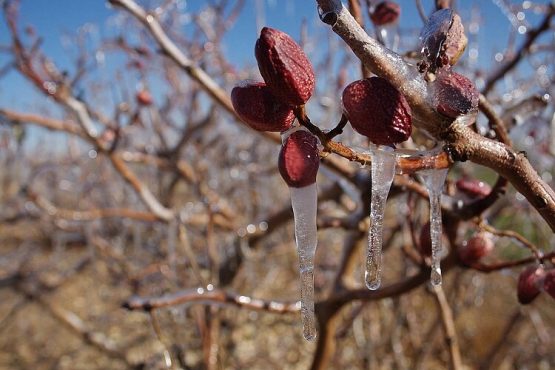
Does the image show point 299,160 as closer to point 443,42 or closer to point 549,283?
point 443,42

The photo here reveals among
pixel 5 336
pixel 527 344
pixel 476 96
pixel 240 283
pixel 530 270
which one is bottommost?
pixel 5 336

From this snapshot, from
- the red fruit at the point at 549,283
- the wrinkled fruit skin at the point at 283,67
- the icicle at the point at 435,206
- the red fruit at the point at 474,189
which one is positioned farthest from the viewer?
the red fruit at the point at 474,189

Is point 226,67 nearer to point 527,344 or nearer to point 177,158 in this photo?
point 177,158

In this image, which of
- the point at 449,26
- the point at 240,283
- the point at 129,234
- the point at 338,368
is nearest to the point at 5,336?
the point at 129,234

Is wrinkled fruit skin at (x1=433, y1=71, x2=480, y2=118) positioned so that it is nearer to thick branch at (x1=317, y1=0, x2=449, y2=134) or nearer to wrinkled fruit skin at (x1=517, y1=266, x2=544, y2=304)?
thick branch at (x1=317, y1=0, x2=449, y2=134)

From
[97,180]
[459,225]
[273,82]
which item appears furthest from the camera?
[97,180]

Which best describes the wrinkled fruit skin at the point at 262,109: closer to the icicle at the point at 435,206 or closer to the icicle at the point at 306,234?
the icicle at the point at 306,234

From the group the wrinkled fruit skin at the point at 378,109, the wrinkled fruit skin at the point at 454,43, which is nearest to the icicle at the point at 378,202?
the wrinkled fruit skin at the point at 378,109
